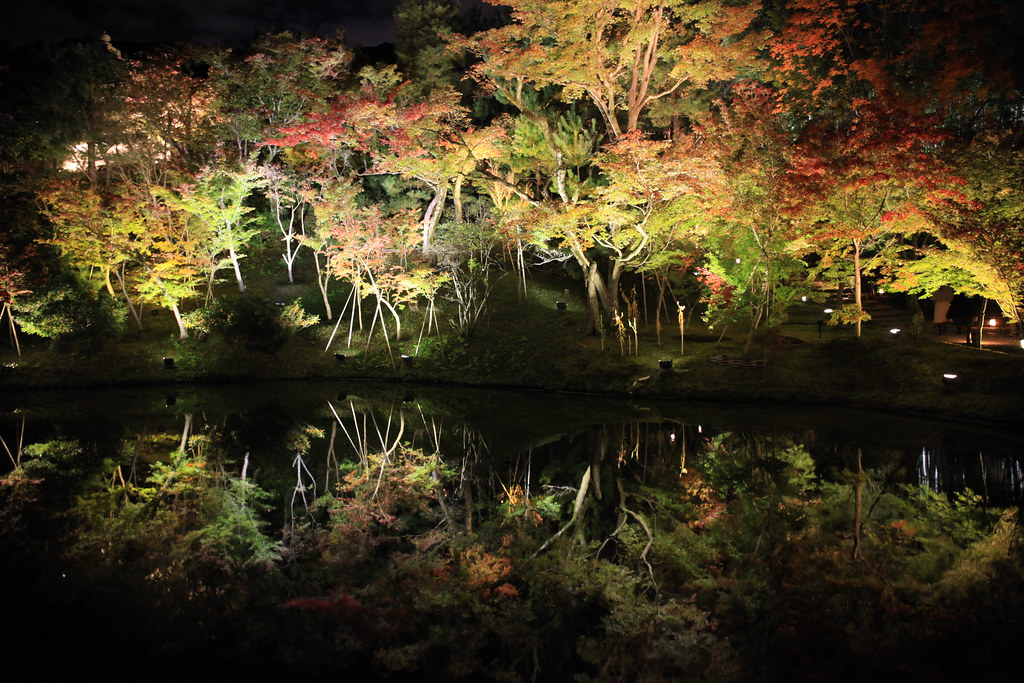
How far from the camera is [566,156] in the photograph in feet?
59.6

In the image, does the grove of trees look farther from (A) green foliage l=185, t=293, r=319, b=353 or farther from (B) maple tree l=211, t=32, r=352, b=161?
(A) green foliage l=185, t=293, r=319, b=353

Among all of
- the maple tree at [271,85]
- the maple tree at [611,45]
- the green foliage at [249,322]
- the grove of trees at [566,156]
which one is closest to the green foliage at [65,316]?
the grove of trees at [566,156]

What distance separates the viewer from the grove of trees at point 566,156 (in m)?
13.0

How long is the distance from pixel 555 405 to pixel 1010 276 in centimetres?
894

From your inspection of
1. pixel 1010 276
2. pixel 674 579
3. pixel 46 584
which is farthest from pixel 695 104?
pixel 46 584

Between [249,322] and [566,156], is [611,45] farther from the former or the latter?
[249,322]

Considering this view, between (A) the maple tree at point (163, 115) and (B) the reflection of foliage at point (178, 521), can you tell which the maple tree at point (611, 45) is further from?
(B) the reflection of foliage at point (178, 521)

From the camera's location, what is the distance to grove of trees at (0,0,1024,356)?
42.6ft

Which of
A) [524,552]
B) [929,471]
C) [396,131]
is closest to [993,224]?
[929,471]

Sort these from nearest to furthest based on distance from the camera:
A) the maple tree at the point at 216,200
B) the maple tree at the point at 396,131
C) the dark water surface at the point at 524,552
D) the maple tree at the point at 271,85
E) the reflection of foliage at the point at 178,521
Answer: the dark water surface at the point at 524,552 → the reflection of foliage at the point at 178,521 → the maple tree at the point at 396,131 → the maple tree at the point at 216,200 → the maple tree at the point at 271,85

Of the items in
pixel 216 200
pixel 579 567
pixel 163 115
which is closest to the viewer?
pixel 579 567

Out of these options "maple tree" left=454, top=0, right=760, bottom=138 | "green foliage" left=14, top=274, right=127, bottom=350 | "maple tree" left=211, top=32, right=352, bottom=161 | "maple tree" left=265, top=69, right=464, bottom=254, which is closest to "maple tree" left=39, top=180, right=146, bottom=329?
"green foliage" left=14, top=274, right=127, bottom=350

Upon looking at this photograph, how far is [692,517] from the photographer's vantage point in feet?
21.8

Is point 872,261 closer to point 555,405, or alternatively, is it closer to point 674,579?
point 555,405
